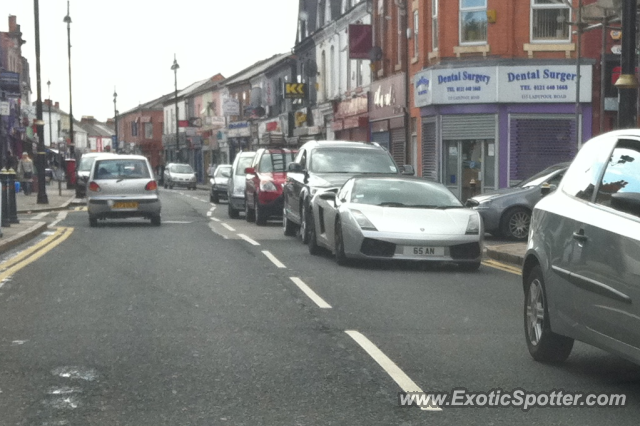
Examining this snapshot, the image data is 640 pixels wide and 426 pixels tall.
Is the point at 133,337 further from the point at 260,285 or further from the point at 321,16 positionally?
the point at 321,16

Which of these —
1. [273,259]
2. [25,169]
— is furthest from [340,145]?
[25,169]

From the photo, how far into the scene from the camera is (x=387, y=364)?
7.79m

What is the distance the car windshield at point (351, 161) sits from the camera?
67.5 ft

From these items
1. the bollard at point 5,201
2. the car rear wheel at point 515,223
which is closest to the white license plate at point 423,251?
the car rear wheel at point 515,223

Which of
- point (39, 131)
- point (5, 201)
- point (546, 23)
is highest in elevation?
point (546, 23)

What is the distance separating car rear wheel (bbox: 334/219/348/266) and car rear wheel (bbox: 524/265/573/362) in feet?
22.5

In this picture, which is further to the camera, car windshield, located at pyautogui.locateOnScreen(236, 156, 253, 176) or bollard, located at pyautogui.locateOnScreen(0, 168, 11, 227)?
car windshield, located at pyautogui.locateOnScreen(236, 156, 253, 176)

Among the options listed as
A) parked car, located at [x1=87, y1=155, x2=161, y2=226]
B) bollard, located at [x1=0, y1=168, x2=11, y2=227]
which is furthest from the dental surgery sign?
bollard, located at [x1=0, y1=168, x2=11, y2=227]

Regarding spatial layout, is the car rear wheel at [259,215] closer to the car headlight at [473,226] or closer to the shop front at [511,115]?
the shop front at [511,115]

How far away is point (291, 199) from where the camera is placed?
21203 millimetres

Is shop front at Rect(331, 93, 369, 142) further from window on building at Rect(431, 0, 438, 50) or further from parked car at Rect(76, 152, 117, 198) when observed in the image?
parked car at Rect(76, 152, 117, 198)

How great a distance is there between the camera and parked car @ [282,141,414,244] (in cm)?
2016

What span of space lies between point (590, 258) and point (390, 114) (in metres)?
34.1

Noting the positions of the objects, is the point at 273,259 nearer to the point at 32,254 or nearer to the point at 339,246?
the point at 339,246
